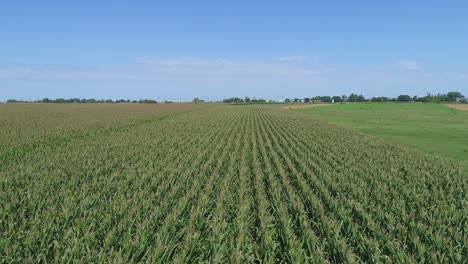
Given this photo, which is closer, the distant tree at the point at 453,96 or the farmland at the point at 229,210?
the farmland at the point at 229,210

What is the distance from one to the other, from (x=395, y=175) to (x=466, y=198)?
2851 mm

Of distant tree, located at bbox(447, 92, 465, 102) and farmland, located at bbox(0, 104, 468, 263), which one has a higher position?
distant tree, located at bbox(447, 92, 465, 102)

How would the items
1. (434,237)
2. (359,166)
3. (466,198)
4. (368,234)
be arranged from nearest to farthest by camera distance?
(434,237)
(368,234)
(466,198)
(359,166)

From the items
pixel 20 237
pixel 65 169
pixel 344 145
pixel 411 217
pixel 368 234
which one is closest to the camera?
pixel 20 237

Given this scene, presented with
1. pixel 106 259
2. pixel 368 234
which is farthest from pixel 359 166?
pixel 106 259

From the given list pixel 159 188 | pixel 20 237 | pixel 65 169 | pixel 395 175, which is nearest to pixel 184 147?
pixel 65 169

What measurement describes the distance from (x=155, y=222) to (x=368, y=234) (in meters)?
4.28

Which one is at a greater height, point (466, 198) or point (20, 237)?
point (20, 237)

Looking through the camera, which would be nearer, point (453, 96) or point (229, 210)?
point (229, 210)

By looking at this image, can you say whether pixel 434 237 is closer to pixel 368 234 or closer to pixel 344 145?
pixel 368 234

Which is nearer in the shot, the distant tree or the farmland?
the farmland

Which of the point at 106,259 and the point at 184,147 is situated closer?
the point at 106,259

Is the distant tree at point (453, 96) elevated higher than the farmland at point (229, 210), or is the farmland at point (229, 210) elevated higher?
the distant tree at point (453, 96)

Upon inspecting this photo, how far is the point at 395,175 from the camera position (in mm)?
11344
